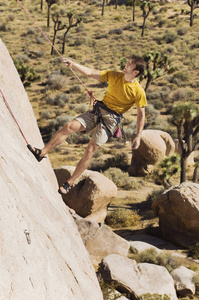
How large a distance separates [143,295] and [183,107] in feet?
31.0

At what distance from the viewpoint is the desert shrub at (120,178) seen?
59.4ft

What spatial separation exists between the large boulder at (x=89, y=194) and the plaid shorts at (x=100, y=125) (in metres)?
6.97

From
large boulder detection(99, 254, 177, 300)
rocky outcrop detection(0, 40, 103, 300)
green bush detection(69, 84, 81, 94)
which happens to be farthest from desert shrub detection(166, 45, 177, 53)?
rocky outcrop detection(0, 40, 103, 300)

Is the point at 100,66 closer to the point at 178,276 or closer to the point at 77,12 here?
the point at 77,12

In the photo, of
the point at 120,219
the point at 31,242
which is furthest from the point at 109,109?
the point at 120,219

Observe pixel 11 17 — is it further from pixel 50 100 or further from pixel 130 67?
pixel 130 67

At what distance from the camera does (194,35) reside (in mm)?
47031

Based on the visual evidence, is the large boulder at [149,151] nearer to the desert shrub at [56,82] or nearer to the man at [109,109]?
the man at [109,109]

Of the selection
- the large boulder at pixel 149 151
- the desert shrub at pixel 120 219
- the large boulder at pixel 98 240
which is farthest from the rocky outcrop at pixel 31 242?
the large boulder at pixel 149 151

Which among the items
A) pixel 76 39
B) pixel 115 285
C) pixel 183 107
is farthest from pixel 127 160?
pixel 76 39

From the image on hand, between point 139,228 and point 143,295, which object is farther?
point 139,228

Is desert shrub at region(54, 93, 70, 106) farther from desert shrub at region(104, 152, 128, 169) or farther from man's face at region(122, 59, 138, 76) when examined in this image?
man's face at region(122, 59, 138, 76)

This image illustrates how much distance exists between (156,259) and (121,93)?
6.77 meters

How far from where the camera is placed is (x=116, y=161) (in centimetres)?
2127
